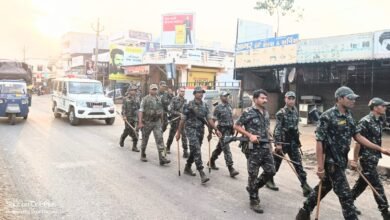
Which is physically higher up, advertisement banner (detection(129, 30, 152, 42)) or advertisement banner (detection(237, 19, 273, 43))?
advertisement banner (detection(129, 30, 152, 42))

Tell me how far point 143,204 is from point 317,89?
1491 centimetres

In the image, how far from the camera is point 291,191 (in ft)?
21.0

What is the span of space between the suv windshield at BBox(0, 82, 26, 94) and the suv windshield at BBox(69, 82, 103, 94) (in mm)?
1924

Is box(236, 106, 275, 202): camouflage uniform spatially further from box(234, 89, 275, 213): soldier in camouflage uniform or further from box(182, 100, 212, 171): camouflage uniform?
box(182, 100, 212, 171): camouflage uniform

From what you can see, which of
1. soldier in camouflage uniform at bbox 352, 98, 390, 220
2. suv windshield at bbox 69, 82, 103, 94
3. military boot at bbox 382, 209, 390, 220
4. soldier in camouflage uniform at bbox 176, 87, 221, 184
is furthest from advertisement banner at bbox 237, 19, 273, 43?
military boot at bbox 382, 209, 390, 220

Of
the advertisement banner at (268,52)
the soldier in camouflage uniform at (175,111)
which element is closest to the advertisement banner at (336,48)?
A: the advertisement banner at (268,52)

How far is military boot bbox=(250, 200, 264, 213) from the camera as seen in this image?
520cm

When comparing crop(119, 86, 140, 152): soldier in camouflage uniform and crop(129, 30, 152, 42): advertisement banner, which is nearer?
crop(119, 86, 140, 152): soldier in camouflage uniform

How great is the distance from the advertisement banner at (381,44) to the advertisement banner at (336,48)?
0.20m

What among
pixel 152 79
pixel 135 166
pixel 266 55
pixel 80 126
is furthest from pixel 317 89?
pixel 152 79

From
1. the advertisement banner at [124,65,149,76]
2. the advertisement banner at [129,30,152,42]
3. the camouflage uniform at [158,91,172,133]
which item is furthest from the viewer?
the advertisement banner at [129,30,152,42]

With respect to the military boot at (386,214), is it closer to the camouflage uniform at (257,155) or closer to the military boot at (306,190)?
the military boot at (306,190)

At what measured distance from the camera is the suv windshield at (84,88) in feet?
53.2

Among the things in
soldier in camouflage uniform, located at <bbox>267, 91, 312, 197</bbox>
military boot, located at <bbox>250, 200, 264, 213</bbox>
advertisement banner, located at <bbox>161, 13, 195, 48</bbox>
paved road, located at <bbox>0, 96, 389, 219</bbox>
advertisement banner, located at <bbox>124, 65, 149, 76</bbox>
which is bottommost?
paved road, located at <bbox>0, 96, 389, 219</bbox>
